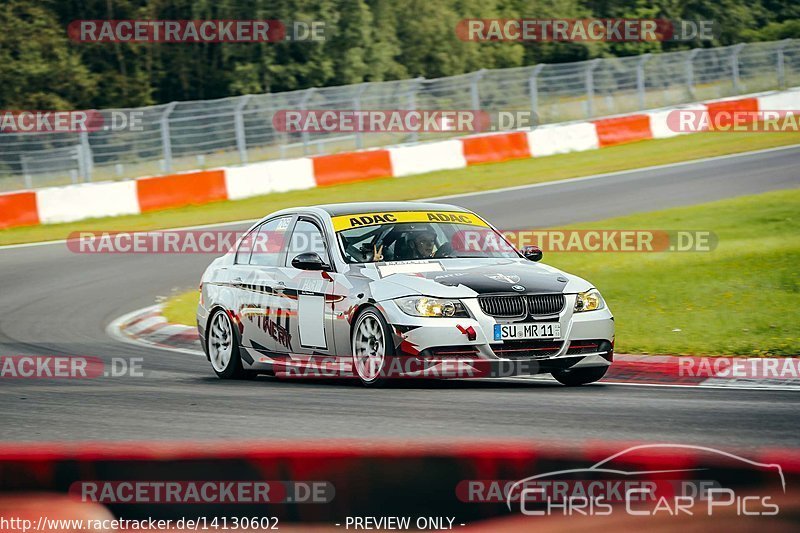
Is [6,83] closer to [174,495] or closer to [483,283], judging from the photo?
[483,283]

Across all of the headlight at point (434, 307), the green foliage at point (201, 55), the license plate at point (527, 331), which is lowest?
the license plate at point (527, 331)

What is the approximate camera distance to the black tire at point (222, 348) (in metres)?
11.2

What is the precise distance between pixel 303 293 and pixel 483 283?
5.45 ft

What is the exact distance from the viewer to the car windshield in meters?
10.2

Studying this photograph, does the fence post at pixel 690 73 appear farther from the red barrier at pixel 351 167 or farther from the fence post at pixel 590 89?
the red barrier at pixel 351 167

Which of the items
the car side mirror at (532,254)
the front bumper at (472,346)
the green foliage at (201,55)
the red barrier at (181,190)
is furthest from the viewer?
the green foliage at (201,55)

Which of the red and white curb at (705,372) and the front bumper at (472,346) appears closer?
the front bumper at (472,346)

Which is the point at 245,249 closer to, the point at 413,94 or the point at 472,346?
the point at 472,346

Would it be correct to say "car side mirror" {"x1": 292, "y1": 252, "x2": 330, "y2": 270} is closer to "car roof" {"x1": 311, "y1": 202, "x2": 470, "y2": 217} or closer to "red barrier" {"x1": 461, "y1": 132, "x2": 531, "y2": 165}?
"car roof" {"x1": 311, "y1": 202, "x2": 470, "y2": 217}

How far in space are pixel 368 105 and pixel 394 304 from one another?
20156mm

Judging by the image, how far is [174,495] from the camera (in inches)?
212

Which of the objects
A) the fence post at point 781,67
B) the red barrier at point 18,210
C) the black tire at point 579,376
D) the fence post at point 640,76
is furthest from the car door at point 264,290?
the fence post at point 781,67

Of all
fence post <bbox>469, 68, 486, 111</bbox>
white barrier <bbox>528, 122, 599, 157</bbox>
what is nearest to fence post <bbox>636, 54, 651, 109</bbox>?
white barrier <bbox>528, 122, 599, 157</bbox>

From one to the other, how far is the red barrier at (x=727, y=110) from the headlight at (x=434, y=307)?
2374 cm
